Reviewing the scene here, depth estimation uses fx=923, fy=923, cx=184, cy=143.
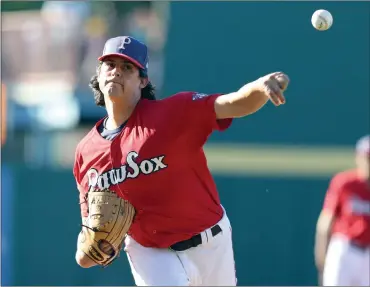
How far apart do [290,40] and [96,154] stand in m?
5.82

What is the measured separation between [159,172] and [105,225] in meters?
0.46

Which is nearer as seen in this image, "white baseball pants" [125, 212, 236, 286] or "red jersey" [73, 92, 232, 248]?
"red jersey" [73, 92, 232, 248]

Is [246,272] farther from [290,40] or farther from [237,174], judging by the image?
[290,40]

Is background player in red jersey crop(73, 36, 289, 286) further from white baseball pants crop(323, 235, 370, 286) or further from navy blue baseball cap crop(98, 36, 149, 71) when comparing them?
white baseball pants crop(323, 235, 370, 286)

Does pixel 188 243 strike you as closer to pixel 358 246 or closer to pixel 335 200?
pixel 335 200

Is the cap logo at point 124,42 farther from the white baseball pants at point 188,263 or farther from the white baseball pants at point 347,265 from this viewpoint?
the white baseball pants at point 347,265

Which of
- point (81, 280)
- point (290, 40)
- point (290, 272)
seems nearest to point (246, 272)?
point (290, 272)

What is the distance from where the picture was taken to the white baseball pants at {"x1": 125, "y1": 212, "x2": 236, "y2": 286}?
200 inches

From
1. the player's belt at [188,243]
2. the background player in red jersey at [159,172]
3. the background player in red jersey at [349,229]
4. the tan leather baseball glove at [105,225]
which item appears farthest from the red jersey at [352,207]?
the tan leather baseball glove at [105,225]

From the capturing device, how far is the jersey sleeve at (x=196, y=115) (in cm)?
489

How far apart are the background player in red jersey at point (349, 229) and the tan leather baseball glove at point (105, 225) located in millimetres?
2920

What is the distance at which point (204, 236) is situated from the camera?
515 cm

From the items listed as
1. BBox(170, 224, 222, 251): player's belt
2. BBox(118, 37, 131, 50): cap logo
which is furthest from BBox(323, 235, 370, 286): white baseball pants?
BBox(118, 37, 131, 50): cap logo

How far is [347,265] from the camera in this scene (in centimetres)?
777
